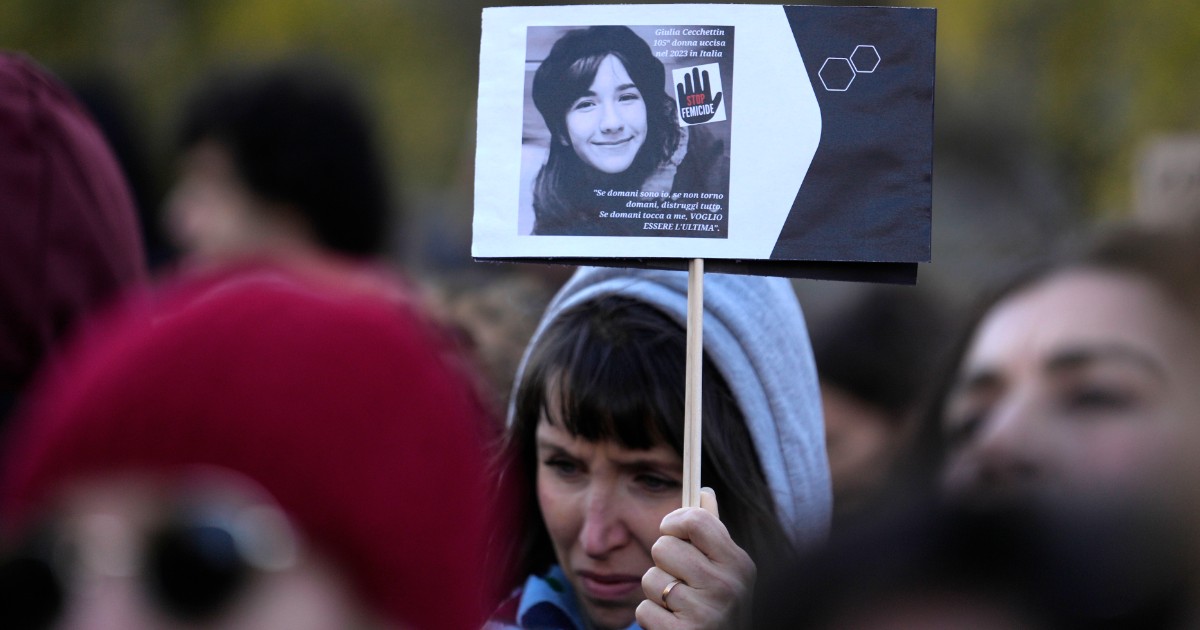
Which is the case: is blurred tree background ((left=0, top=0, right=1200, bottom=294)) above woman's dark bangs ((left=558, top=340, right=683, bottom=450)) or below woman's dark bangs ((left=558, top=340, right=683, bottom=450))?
above

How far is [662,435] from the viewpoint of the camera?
2.84m

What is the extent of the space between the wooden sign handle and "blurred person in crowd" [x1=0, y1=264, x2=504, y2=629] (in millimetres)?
1123

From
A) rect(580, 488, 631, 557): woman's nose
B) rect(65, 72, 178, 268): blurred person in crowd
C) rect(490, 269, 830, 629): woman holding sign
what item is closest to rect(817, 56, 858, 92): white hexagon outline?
rect(490, 269, 830, 629): woman holding sign

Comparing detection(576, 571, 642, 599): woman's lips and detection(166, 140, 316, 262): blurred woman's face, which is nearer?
detection(576, 571, 642, 599): woman's lips

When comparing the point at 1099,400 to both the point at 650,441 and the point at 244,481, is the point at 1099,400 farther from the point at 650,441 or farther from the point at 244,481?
the point at 244,481

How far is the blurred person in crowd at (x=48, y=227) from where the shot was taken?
218 cm

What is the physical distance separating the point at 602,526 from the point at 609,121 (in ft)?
2.46

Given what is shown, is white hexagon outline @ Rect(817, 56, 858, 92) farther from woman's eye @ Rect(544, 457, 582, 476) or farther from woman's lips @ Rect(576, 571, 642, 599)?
woman's lips @ Rect(576, 571, 642, 599)

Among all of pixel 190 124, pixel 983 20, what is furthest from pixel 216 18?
pixel 190 124

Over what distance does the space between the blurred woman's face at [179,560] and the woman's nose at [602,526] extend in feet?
4.75

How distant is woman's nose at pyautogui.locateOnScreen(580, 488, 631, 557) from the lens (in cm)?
280

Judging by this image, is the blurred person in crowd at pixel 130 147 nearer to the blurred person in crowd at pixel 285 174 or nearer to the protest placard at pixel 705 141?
the blurred person in crowd at pixel 285 174

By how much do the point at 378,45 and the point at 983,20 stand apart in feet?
27.7

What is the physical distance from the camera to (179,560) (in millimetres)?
1317
